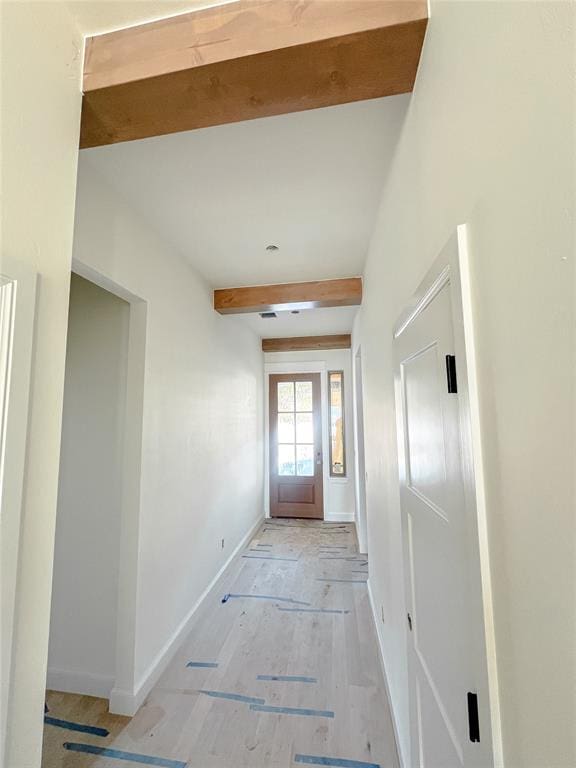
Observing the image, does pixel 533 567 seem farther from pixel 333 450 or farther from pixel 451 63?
pixel 333 450

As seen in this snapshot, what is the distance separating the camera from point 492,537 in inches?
25.5

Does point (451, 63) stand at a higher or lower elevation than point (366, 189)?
lower

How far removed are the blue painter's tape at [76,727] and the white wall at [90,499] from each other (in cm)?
19

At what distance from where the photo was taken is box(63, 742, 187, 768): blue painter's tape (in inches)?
62.6

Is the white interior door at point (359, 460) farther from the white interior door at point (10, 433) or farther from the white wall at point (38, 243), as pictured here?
the white interior door at point (10, 433)

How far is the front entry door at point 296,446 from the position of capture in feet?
17.5

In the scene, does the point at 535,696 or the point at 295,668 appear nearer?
the point at 535,696

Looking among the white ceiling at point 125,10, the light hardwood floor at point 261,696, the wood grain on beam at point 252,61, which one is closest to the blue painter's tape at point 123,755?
the light hardwood floor at point 261,696

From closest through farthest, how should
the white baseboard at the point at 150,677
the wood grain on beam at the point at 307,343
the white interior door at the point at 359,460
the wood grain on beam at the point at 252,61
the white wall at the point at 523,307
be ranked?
the white wall at the point at 523,307 < the wood grain on beam at the point at 252,61 < the white baseboard at the point at 150,677 < the white interior door at the point at 359,460 < the wood grain on beam at the point at 307,343

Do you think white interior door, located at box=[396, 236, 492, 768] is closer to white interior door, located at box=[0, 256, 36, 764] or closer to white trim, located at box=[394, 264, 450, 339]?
white trim, located at box=[394, 264, 450, 339]

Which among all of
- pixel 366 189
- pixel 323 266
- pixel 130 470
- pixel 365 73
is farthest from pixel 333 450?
pixel 365 73

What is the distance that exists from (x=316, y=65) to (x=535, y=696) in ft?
4.93

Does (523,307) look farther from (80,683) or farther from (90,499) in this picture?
(80,683)

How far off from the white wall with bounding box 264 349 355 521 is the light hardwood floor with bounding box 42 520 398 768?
2.02 meters
